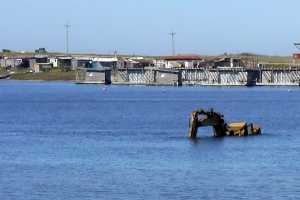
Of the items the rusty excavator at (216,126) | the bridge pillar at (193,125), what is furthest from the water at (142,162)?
the rusty excavator at (216,126)

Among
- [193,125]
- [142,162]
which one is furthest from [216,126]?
[142,162]

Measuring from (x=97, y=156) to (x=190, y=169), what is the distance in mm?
7774

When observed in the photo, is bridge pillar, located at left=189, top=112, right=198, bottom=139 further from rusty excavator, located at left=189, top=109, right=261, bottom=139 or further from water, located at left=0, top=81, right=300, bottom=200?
water, located at left=0, top=81, right=300, bottom=200

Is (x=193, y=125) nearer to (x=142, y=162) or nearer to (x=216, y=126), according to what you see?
(x=216, y=126)

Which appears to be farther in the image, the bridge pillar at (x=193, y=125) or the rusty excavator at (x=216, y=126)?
the rusty excavator at (x=216, y=126)

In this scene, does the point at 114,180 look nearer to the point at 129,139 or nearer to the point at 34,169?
the point at 34,169

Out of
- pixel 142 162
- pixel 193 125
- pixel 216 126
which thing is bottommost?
pixel 142 162

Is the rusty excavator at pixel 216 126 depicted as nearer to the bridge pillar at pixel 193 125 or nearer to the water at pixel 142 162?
the bridge pillar at pixel 193 125

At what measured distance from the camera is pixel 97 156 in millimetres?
57062

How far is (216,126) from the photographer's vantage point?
68.4m

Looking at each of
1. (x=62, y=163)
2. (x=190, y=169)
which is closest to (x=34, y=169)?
(x=62, y=163)

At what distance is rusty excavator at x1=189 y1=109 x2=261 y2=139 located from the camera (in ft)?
219

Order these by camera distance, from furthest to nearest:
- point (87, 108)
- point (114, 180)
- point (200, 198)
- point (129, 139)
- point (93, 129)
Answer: point (87, 108), point (93, 129), point (129, 139), point (114, 180), point (200, 198)

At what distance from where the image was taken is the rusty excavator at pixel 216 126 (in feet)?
219
